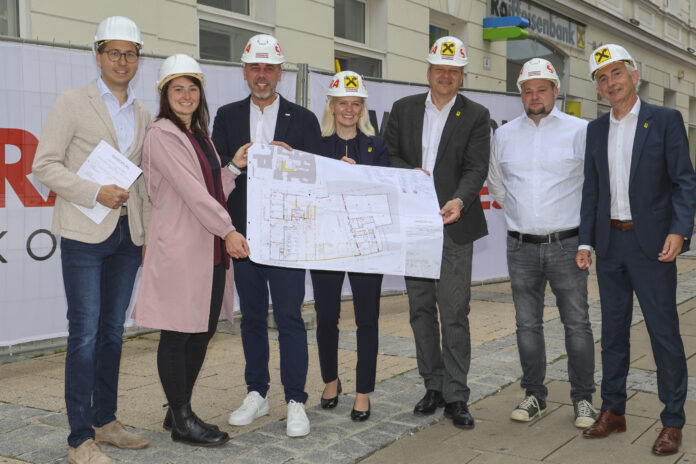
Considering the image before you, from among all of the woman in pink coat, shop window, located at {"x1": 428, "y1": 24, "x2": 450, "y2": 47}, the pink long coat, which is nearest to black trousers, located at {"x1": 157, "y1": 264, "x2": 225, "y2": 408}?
the woman in pink coat

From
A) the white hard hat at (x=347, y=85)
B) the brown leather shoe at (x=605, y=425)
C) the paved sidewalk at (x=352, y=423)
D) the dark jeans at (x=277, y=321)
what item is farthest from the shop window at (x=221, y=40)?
the brown leather shoe at (x=605, y=425)

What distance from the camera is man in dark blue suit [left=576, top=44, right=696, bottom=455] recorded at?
3.95 metres

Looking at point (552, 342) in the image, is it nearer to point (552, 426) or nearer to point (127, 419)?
point (552, 426)

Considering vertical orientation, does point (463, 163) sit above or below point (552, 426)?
above

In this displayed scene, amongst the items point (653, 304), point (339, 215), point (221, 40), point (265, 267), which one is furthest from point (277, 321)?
point (221, 40)

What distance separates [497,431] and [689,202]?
164cm

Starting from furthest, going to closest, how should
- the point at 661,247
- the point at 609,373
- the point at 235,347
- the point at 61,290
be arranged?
the point at 235,347, the point at 61,290, the point at 609,373, the point at 661,247

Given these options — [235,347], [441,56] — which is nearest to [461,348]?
[441,56]

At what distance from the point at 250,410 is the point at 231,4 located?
6.65m

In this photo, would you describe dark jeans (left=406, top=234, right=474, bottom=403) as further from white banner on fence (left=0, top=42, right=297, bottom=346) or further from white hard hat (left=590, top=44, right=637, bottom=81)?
white banner on fence (left=0, top=42, right=297, bottom=346)

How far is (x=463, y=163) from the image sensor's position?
454 centimetres

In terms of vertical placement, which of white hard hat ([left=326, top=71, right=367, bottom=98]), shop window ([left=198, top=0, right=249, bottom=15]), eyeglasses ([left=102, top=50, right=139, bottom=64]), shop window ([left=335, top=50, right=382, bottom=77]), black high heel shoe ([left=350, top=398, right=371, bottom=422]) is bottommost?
black high heel shoe ([left=350, top=398, right=371, bottom=422])

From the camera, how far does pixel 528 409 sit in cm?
454

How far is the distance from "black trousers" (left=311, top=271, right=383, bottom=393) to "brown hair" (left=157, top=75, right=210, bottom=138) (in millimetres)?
1056
